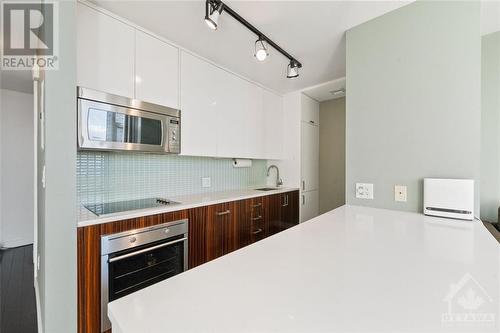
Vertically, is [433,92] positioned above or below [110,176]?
above

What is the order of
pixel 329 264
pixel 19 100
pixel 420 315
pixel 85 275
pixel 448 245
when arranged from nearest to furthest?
pixel 420 315 → pixel 329 264 → pixel 448 245 → pixel 85 275 → pixel 19 100

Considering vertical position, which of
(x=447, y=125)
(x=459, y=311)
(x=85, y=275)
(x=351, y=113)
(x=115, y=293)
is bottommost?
(x=115, y=293)

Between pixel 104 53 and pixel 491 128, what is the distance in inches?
120

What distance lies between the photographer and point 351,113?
1.58m

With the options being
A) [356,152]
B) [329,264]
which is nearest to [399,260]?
[329,264]

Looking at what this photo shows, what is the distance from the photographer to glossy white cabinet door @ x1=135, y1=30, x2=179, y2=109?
1666 mm

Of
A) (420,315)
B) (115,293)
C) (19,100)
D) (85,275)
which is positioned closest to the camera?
(420,315)

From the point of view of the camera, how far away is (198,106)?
6.86ft

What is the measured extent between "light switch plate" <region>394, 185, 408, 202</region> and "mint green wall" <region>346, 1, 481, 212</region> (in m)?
0.02

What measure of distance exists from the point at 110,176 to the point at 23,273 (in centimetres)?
185

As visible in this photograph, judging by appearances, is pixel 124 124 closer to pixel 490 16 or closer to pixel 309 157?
pixel 309 157

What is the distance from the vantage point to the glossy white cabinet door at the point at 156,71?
167 cm

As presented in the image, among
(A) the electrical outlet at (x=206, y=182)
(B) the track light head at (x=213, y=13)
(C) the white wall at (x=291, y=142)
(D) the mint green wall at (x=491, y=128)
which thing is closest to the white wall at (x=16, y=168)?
(A) the electrical outlet at (x=206, y=182)

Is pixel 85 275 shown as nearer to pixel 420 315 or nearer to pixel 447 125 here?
pixel 420 315
